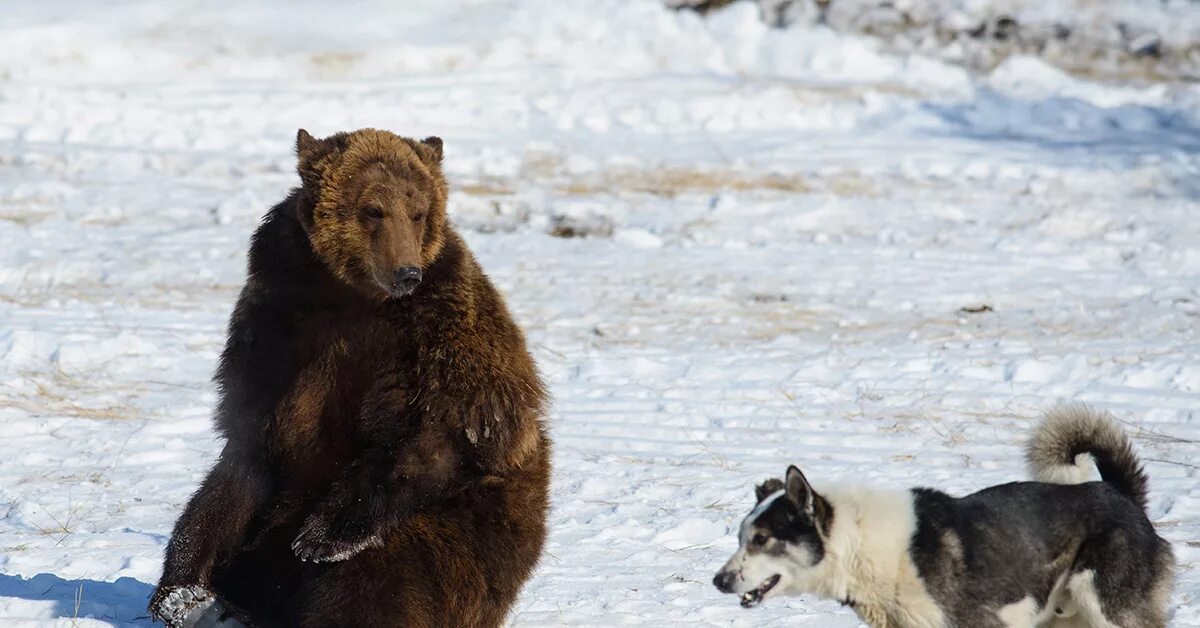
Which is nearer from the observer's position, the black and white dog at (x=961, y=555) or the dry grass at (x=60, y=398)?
the black and white dog at (x=961, y=555)

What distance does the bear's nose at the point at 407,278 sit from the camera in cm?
483

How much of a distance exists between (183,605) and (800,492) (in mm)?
2238

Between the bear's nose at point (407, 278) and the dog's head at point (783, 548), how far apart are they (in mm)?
1459

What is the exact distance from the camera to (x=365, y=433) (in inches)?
197

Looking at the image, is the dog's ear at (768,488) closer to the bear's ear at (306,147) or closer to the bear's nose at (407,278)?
the bear's nose at (407,278)

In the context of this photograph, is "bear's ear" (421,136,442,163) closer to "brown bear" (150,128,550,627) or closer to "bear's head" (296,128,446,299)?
"bear's head" (296,128,446,299)

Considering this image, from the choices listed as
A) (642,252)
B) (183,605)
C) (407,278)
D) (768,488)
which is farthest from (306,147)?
(642,252)

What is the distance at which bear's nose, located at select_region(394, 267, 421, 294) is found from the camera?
15.8 feet

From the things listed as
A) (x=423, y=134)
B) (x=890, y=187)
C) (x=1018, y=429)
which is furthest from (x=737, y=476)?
(x=423, y=134)

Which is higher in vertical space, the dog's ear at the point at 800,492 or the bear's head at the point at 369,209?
the bear's head at the point at 369,209

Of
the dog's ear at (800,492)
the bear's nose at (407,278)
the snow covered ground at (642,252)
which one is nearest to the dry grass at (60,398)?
the snow covered ground at (642,252)

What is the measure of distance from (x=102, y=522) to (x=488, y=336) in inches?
122

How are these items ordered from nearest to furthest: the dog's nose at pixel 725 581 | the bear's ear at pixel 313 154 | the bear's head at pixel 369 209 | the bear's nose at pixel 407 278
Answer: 1. the bear's nose at pixel 407 278
2. the dog's nose at pixel 725 581
3. the bear's head at pixel 369 209
4. the bear's ear at pixel 313 154

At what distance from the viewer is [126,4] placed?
2306cm
